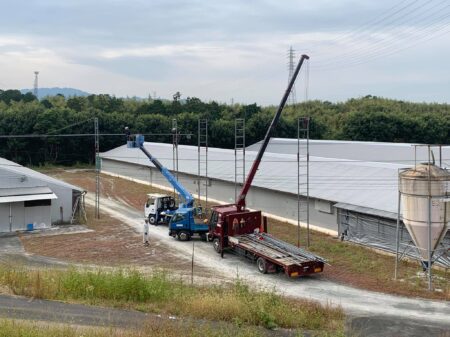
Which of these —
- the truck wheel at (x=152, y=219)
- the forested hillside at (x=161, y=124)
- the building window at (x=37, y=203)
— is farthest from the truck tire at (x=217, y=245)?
the forested hillside at (x=161, y=124)

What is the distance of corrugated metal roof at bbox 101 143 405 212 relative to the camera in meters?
28.1

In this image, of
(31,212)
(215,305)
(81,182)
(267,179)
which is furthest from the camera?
(81,182)

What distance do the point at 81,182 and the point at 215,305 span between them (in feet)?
135

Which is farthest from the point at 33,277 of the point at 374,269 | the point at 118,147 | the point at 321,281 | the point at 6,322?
the point at 118,147

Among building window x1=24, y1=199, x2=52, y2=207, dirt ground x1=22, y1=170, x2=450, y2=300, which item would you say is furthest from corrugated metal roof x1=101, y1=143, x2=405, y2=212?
building window x1=24, y1=199, x2=52, y2=207

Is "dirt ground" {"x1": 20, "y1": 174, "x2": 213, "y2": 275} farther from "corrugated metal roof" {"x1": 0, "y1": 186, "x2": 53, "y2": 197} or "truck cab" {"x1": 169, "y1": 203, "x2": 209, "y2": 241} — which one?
"corrugated metal roof" {"x1": 0, "y1": 186, "x2": 53, "y2": 197}

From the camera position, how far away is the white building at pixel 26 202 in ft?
100

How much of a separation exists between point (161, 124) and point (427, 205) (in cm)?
5492

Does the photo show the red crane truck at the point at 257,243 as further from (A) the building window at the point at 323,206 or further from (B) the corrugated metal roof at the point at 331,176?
(B) the corrugated metal roof at the point at 331,176

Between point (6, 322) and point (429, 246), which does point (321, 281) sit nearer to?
point (429, 246)

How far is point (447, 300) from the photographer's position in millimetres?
→ 18641

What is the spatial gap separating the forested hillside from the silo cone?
48.6 meters

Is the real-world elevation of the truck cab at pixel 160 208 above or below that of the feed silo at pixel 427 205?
below

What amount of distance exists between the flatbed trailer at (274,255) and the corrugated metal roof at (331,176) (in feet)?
20.5
